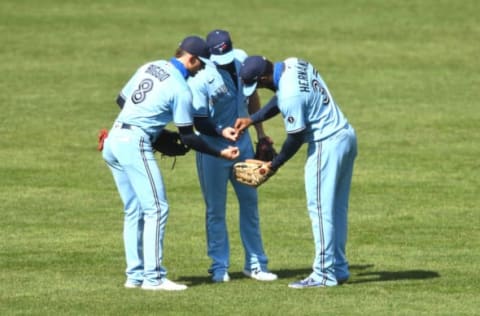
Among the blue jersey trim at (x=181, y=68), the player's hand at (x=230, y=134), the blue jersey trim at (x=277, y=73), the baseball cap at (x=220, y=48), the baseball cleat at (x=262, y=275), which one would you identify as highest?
the baseball cap at (x=220, y=48)

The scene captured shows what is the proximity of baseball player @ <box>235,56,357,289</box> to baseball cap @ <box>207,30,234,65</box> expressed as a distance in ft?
1.44

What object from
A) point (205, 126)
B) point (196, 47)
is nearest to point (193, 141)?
point (205, 126)

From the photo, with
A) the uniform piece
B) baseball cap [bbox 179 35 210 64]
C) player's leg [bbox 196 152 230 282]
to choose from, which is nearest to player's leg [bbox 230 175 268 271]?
player's leg [bbox 196 152 230 282]

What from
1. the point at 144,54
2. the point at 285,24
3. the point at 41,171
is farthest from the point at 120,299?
the point at 285,24

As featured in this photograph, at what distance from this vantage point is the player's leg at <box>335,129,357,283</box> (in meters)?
11.7

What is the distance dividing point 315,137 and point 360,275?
1662mm

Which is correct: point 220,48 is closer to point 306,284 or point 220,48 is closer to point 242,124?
point 242,124

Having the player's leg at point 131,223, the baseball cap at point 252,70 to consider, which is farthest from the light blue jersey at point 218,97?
the player's leg at point 131,223

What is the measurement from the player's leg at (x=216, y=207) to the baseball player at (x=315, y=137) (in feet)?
2.10

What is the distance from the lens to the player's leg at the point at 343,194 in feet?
38.3

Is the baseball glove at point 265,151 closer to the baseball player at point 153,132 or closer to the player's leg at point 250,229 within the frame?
the player's leg at point 250,229

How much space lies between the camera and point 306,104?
37.5ft

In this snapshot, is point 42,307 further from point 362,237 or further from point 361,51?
point 361,51

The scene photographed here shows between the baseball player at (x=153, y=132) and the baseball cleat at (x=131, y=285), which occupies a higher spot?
the baseball player at (x=153, y=132)
